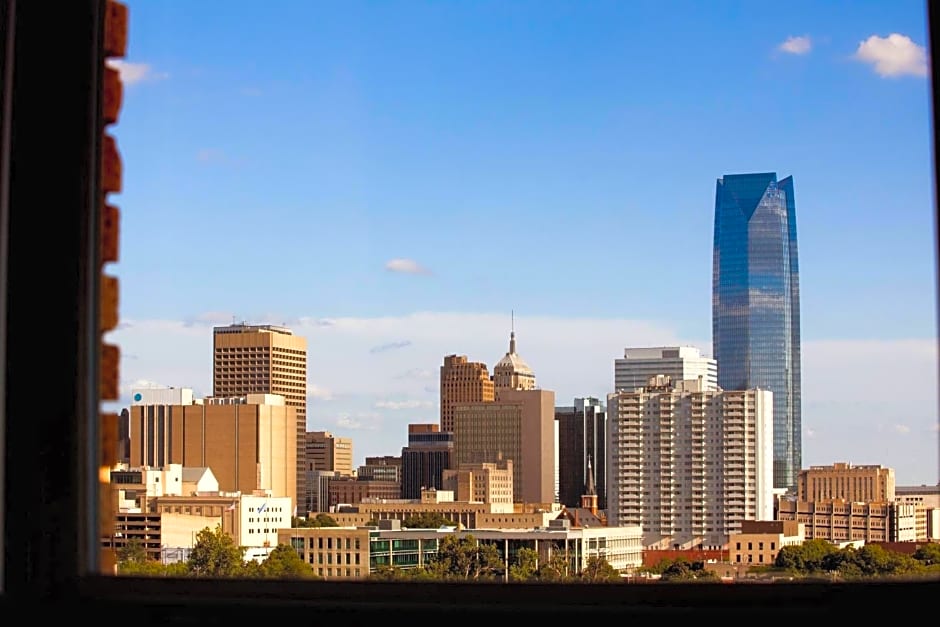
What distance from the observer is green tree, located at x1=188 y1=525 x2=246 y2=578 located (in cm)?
2541

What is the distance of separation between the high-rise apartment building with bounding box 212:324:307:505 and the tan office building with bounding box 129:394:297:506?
124 inches

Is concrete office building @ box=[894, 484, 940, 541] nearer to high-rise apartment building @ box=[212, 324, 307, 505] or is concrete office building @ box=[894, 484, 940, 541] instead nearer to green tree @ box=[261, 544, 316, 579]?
green tree @ box=[261, 544, 316, 579]

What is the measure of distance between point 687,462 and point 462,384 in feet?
28.3

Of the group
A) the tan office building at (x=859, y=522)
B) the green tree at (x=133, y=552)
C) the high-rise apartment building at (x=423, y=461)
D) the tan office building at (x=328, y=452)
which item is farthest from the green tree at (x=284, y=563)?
the high-rise apartment building at (x=423, y=461)

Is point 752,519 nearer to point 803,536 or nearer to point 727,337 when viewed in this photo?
point 803,536

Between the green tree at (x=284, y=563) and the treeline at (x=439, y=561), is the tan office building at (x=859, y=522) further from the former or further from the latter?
the green tree at (x=284, y=563)

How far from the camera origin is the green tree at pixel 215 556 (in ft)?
83.4

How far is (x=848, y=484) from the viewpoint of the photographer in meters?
34.1

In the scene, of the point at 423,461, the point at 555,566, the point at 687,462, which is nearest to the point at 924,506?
the point at 687,462

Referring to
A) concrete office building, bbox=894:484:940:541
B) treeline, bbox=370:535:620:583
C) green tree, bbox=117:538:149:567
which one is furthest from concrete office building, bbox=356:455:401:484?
concrete office building, bbox=894:484:940:541

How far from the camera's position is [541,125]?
4078 centimetres

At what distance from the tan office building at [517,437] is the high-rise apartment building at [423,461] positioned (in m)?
0.48

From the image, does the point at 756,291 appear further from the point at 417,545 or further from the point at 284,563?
the point at 284,563

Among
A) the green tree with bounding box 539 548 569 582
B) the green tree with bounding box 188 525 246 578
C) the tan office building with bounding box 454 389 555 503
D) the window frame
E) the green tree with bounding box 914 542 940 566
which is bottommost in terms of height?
the green tree with bounding box 539 548 569 582
